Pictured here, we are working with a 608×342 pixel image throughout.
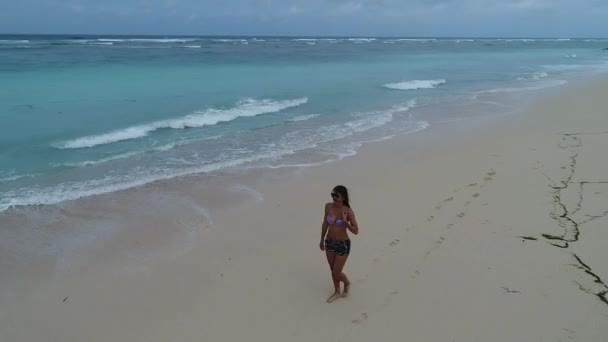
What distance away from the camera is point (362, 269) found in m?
5.54

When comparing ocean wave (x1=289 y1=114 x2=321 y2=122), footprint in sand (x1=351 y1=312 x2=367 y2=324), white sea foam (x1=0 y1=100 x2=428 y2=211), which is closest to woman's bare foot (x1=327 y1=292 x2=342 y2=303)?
footprint in sand (x1=351 y1=312 x2=367 y2=324)

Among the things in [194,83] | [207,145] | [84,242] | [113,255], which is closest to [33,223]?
[84,242]

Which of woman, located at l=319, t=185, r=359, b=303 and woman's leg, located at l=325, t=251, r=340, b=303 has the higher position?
woman, located at l=319, t=185, r=359, b=303

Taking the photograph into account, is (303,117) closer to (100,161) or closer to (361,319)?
→ (100,161)

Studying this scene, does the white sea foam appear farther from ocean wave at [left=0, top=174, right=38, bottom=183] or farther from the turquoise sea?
ocean wave at [left=0, top=174, right=38, bottom=183]

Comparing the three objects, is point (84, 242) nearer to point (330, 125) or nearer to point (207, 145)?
point (207, 145)

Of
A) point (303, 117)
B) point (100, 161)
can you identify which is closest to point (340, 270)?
point (100, 161)

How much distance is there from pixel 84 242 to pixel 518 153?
9.48 metres

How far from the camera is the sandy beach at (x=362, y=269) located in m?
4.57

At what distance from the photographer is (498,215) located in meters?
6.86

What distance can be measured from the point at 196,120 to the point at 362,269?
435 inches

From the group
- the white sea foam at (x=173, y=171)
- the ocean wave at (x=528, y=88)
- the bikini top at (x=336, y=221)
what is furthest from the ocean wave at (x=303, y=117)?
the bikini top at (x=336, y=221)

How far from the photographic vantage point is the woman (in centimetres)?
447

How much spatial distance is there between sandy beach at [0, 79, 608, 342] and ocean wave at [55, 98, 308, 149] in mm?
4674
